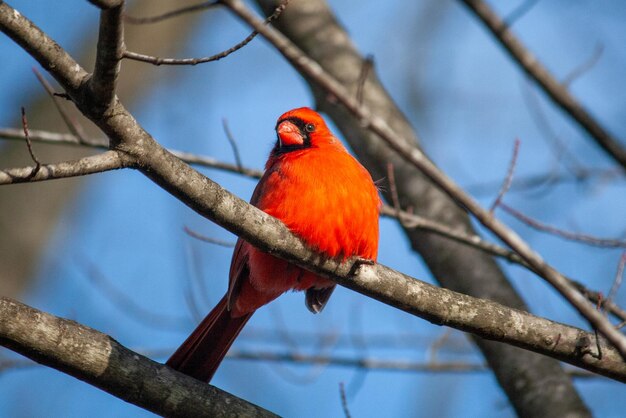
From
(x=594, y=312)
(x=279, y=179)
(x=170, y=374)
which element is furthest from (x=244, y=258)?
(x=594, y=312)

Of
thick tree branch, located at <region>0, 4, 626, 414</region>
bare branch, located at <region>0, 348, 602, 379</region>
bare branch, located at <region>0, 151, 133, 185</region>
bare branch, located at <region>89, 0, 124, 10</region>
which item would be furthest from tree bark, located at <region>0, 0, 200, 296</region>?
bare branch, located at <region>89, 0, 124, 10</region>

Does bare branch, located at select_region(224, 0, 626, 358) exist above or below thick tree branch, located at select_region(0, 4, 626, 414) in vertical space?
below

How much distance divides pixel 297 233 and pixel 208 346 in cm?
81

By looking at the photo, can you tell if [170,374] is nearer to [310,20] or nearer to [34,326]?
[34,326]

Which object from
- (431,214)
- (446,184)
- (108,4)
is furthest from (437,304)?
(431,214)

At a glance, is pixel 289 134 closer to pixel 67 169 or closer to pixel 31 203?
pixel 67 169

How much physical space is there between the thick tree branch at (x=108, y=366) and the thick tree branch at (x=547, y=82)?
185 cm

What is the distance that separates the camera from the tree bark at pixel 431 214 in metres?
4.28

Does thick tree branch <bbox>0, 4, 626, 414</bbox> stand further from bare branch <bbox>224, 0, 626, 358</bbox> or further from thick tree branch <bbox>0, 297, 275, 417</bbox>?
bare branch <bbox>224, 0, 626, 358</bbox>

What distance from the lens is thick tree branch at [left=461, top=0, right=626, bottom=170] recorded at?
3596 millimetres

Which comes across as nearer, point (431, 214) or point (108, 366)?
point (108, 366)

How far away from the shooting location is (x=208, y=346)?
3752mm

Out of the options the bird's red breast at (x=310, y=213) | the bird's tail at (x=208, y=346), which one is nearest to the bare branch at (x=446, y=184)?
the bird's red breast at (x=310, y=213)

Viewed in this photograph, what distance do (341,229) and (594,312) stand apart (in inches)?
52.4
